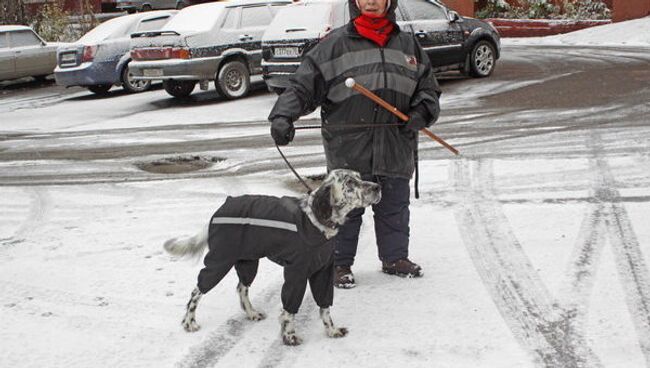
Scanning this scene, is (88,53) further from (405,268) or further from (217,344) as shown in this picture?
(217,344)

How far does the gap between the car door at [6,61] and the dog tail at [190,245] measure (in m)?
17.1

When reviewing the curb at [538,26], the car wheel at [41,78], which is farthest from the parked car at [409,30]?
the curb at [538,26]

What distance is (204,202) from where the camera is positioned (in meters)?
7.64

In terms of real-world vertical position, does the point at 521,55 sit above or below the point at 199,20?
below

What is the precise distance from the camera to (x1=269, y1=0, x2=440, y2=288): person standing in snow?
493 cm

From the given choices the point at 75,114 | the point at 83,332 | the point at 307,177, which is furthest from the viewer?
the point at 75,114

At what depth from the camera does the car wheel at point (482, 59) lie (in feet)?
49.3

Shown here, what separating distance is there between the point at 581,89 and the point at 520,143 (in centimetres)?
429

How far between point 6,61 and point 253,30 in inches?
315

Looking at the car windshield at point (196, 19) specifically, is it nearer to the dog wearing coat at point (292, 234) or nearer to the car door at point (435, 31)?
the car door at point (435, 31)

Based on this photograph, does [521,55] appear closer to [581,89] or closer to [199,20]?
[581,89]

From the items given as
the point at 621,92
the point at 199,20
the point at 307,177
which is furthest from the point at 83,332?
the point at 199,20

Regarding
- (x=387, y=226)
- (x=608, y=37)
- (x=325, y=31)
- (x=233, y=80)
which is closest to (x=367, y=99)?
(x=387, y=226)

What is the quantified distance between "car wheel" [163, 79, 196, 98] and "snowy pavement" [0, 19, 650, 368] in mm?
4024
